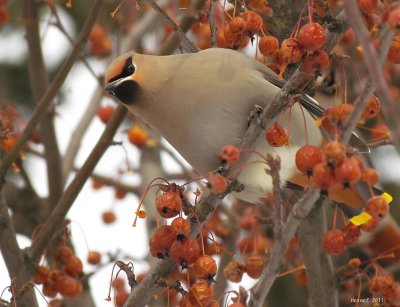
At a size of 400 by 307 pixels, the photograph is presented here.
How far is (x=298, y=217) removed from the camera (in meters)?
2.27

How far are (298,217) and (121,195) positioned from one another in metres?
3.23

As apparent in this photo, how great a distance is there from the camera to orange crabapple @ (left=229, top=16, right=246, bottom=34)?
3.12 metres

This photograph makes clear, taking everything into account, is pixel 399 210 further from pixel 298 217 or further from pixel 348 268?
pixel 298 217

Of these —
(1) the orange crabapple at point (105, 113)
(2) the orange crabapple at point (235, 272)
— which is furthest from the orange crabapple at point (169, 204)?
(1) the orange crabapple at point (105, 113)

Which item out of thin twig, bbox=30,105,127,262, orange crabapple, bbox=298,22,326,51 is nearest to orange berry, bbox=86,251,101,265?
thin twig, bbox=30,105,127,262

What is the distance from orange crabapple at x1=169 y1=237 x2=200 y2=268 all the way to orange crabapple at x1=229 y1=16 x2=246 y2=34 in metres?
0.85

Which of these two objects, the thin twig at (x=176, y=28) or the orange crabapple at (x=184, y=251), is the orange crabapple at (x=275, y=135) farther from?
the thin twig at (x=176, y=28)

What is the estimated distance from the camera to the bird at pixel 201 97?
351 centimetres

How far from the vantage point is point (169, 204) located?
2.66m

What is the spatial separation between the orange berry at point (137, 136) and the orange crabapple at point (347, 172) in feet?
9.28

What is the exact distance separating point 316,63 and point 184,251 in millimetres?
711

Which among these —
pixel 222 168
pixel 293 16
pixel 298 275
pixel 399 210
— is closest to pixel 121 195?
pixel 298 275

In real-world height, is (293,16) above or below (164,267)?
above

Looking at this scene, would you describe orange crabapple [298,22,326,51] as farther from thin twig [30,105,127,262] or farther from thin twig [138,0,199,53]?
thin twig [30,105,127,262]
